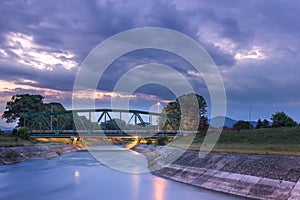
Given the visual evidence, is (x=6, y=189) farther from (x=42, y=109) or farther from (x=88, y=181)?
(x=42, y=109)

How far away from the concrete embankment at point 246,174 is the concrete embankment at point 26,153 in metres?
35.5

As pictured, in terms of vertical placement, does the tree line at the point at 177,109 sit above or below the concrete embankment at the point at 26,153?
above

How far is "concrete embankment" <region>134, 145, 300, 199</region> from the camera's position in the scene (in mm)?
27688

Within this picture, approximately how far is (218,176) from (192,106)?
98459 millimetres

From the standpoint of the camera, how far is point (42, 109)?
14950 cm

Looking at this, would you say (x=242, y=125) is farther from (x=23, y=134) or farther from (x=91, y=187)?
(x=23, y=134)

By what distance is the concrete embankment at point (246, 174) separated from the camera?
27.7 meters

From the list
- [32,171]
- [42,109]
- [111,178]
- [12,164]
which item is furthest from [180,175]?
[42,109]

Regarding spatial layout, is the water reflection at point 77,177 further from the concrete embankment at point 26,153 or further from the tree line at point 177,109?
the tree line at point 177,109

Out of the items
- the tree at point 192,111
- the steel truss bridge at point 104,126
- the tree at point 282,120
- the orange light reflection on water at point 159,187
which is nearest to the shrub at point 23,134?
the steel truss bridge at point 104,126

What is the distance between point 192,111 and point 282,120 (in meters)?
58.4

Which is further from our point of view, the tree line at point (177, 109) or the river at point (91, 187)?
the tree line at point (177, 109)

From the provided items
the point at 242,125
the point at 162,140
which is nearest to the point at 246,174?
the point at 242,125

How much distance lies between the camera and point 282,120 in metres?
76.4
